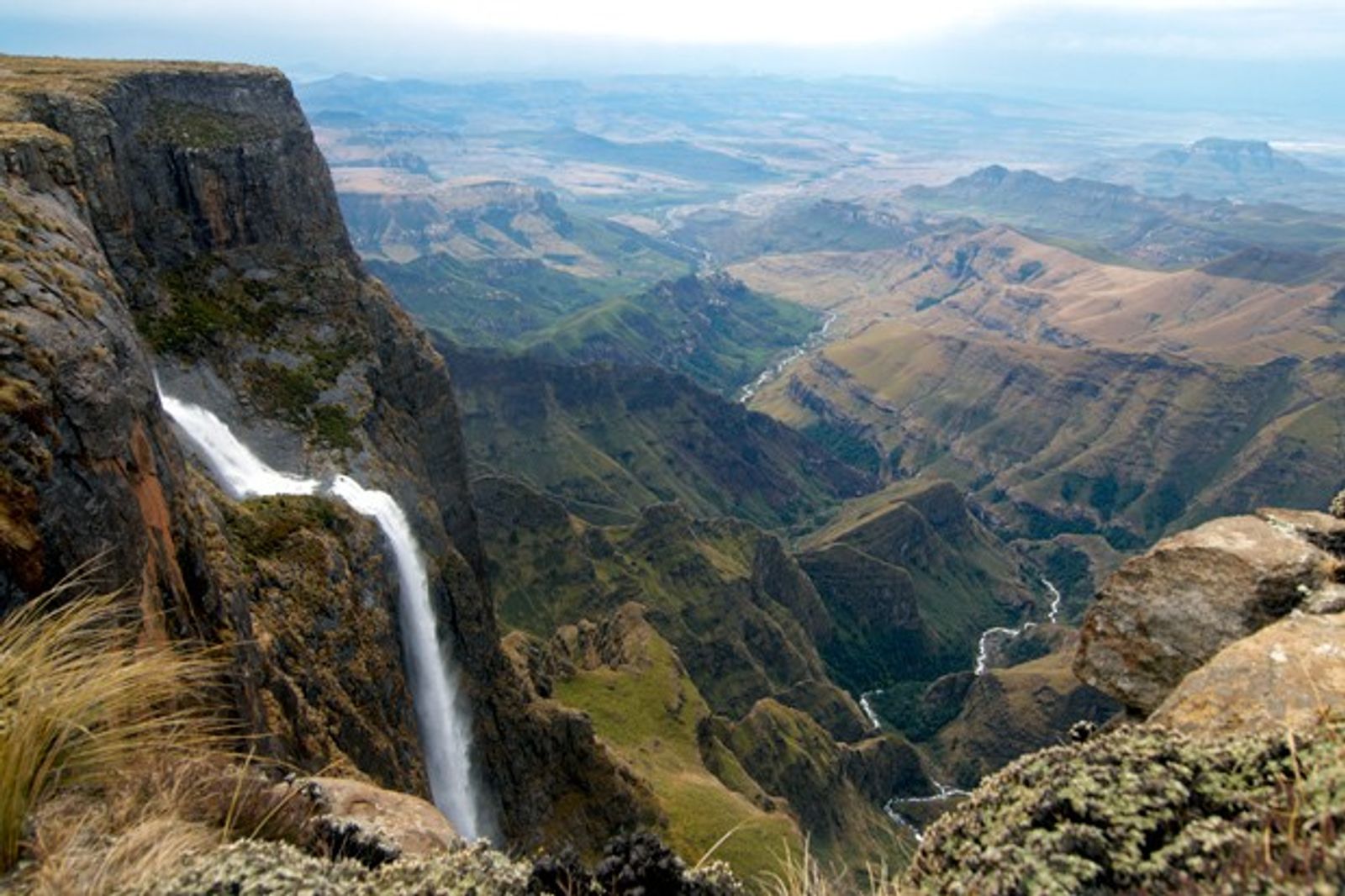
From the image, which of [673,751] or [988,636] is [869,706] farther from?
[673,751]

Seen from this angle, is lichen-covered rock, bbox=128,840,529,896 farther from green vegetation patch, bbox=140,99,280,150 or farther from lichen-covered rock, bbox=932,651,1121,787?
lichen-covered rock, bbox=932,651,1121,787

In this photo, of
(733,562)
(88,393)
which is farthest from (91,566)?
(733,562)

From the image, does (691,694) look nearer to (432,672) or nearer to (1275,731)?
(432,672)

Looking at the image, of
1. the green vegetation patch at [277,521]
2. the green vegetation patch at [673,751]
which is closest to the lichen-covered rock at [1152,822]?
the green vegetation patch at [277,521]

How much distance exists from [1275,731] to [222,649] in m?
20.0

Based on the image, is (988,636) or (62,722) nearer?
(62,722)

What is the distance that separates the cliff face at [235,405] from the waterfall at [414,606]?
48.3 inches

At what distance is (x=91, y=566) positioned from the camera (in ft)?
49.5

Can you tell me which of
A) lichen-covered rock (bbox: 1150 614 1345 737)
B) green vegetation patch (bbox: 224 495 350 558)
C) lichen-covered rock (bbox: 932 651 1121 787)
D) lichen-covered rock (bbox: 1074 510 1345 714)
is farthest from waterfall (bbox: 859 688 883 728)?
lichen-covered rock (bbox: 1150 614 1345 737)

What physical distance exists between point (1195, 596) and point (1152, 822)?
7.99 m

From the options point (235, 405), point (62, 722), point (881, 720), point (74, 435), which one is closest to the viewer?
point (62, 722)

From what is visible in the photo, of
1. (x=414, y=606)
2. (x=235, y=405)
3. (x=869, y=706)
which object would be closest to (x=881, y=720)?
(x=869, y=706)

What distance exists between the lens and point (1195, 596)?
46.4ft

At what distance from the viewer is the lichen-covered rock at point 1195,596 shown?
13.5m
